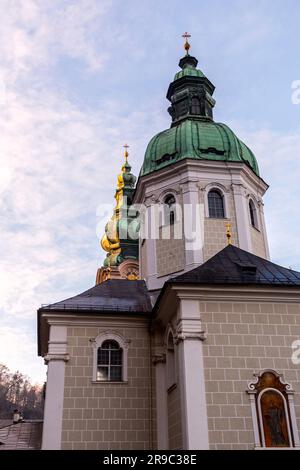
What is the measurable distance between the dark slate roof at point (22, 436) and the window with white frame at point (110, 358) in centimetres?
508

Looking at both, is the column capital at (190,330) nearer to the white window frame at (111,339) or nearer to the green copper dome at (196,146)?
the white window frame at (111,339)

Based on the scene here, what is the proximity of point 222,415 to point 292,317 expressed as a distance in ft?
10.6

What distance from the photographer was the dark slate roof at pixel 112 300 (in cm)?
1680

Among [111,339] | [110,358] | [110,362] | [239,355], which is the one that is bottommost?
[239,355]

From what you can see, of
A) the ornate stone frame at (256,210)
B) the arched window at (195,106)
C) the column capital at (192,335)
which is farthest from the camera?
the arched window at (195,106)

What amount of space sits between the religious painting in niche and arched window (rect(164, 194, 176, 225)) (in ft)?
26.7

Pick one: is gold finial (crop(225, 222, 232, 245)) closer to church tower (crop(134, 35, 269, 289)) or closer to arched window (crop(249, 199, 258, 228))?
church tower (crop(134, 35, 269, 289))

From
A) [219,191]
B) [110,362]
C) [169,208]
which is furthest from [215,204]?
[110,362]

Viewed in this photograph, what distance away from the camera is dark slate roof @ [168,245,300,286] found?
14.1 m

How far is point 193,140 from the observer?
2061 cm

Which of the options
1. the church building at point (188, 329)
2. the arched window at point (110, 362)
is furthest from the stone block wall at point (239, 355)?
the arched window at point (110, 362)

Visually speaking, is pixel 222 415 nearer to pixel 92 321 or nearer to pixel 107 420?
pixel 107 420

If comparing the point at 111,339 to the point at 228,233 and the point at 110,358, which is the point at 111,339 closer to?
the point at 110,358

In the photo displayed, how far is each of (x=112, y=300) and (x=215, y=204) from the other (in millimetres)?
5252
